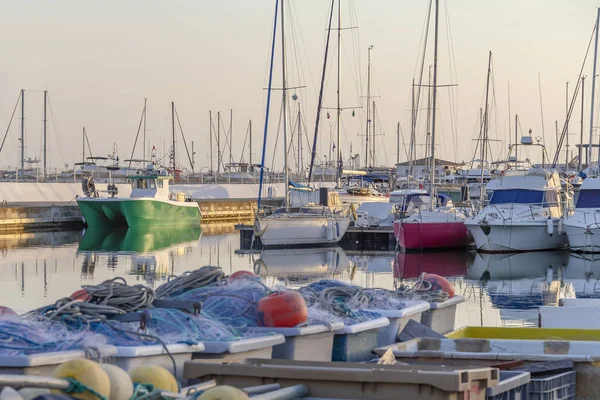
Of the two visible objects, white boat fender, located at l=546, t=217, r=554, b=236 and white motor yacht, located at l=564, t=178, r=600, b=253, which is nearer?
white motor yacht, located at l=564, t=178, r=600, b=253

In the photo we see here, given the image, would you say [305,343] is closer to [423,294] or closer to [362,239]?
[423,294]

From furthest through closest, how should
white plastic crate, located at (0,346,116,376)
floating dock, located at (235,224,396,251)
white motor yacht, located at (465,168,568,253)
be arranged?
floating dock, located at (235,224,396,251) < white motor yacht, located at (465,168,568,253) < white plastic crate, located at (0,346,116,376)

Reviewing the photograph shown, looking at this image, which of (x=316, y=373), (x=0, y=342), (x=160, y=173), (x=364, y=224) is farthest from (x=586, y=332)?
(x=160, y=173)

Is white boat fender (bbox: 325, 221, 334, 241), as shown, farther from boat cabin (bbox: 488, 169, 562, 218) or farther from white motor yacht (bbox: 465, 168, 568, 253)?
boat cabin (bbox: 488, 169, 562, 218)

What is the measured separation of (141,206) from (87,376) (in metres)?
39.8

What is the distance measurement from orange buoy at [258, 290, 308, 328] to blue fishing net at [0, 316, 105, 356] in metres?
1.77

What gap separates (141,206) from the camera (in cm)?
4512

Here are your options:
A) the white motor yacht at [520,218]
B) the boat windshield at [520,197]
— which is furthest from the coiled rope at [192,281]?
the boat windshield at [520,197]

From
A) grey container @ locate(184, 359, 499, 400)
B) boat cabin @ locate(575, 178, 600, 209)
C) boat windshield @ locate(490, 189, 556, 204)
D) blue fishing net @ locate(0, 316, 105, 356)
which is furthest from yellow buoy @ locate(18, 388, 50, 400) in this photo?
boat windshield @ locate(490, 189, 556, 204)

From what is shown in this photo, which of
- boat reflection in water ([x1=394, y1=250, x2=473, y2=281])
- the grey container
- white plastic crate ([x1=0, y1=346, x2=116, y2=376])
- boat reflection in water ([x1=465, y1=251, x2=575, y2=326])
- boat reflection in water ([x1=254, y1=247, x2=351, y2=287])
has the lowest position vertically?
boat reflection in water ([x1=254, y1=247, x2=351, y2=287])

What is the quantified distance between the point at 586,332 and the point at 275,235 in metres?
21.7

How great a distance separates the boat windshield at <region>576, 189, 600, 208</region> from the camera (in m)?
29.4

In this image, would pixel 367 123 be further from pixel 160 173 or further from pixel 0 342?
pixel 0 342

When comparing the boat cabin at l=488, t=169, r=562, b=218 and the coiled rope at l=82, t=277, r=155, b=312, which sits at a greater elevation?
the boat cabin at l=488, t=169, r=562, b=218
